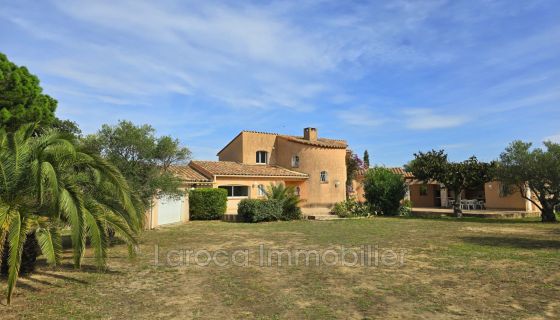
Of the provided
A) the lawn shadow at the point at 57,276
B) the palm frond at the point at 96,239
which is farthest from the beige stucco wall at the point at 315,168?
the palm frond at the point at 96,239

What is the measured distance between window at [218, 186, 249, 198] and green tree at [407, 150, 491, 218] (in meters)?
12.1

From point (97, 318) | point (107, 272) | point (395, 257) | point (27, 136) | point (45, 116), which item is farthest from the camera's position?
point (45, 116)

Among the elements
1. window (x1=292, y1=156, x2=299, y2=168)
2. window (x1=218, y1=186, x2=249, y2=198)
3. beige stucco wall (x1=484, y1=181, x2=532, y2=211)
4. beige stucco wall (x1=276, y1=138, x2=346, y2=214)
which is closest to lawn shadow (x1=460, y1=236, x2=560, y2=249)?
beige stucco wall (x1=276, y1=138, x2=346, y2=214)

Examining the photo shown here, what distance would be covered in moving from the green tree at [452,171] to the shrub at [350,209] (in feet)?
14.7

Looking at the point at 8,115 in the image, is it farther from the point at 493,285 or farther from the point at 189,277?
the point at 493,285

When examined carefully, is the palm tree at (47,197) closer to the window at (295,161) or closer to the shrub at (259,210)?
the shrub at (259,210)

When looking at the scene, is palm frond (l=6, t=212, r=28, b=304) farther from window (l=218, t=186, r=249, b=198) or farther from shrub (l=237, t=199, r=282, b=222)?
window (l=218, t=186, r=249, b=198)

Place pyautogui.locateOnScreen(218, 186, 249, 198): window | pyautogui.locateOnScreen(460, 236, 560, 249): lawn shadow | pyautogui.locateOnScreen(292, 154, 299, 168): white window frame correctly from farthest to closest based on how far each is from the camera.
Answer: pyautogui.locateOnScreen(292, 154, 299, 168): white window frame < pyautogui.locateOnScreen(218, 186, 249, 198): window < pyautogui.locateOnScreen(460, 236, 560, 249): lawn shadow

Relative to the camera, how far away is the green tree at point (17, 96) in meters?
17.5

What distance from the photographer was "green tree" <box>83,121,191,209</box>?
14.2m

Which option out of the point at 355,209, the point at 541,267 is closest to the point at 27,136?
the point at 541,267

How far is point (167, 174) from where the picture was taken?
15195 mm

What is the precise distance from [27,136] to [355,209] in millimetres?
22190

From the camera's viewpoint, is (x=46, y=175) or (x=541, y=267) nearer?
(x=46, y=175)
